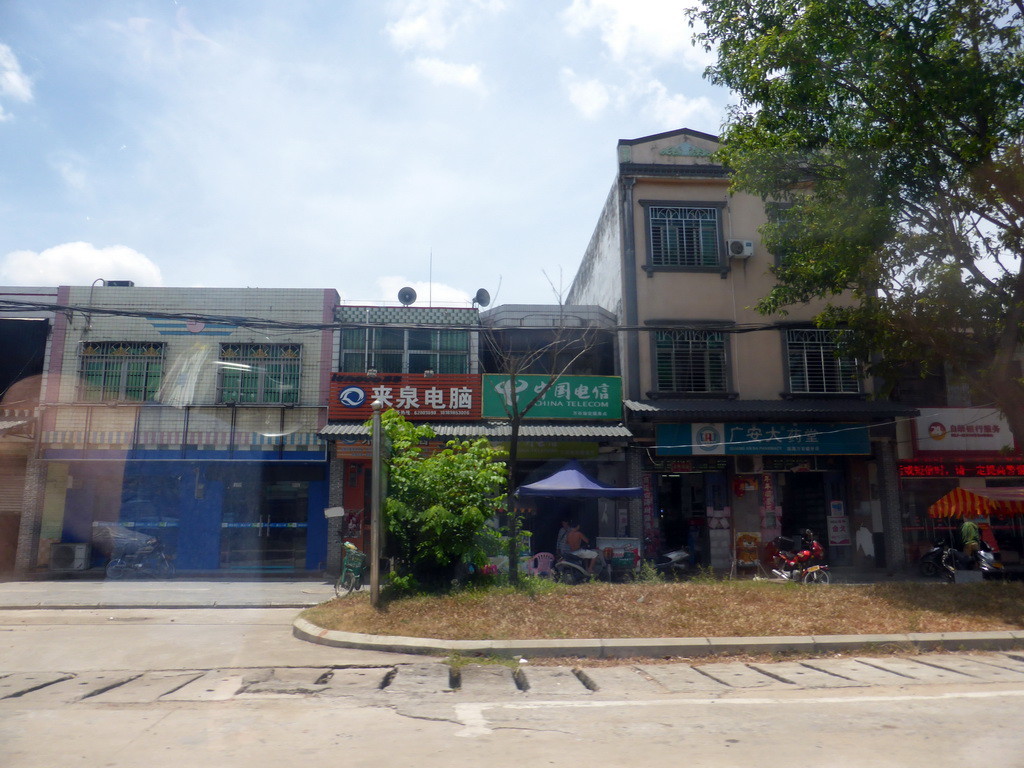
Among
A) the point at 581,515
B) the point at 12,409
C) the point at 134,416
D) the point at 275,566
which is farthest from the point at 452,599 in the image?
the point at 12,409

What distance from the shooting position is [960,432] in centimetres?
2002

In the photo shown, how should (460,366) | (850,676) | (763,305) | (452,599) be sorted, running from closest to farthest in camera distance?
(850,676), (452,599), (763,305), (460,366)

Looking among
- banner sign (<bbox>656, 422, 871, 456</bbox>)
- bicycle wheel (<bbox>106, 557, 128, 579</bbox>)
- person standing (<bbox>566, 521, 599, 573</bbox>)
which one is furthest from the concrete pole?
bicycle wheel (<bbox>106, 557, 128, 579</bbox>)

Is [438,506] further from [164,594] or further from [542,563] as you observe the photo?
[164,594]

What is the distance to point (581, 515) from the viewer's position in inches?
784

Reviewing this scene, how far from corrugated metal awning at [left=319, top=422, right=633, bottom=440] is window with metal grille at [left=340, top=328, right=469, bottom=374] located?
1.93 meters

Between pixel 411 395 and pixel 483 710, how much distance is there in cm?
1356

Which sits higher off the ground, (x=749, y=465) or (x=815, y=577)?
(x=749, y=465)

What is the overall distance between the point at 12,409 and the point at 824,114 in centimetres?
2051

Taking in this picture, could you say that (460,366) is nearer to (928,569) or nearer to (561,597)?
(561,597)

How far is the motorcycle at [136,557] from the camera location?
1894 cm

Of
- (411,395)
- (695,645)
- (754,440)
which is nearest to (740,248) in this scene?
(754,440)

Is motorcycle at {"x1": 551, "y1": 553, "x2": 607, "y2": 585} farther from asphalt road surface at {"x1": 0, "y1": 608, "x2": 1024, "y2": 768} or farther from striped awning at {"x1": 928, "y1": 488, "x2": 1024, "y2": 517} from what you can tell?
striped awning at {"x1": 928, "y1": 488, "x2": 1024, "y2": 517}

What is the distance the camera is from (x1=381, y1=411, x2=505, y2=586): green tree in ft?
38.8
